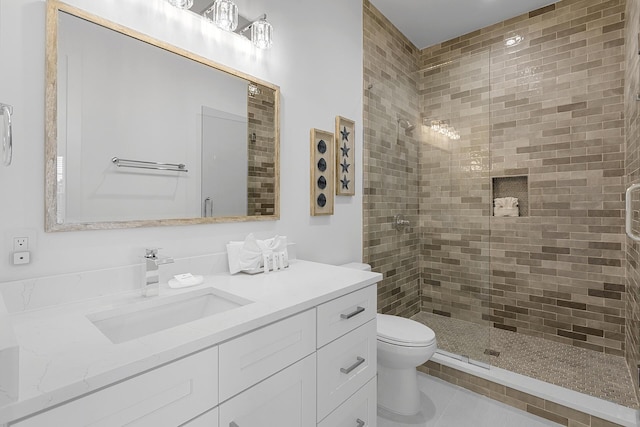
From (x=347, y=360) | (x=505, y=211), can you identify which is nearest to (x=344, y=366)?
(x=347, y=360)

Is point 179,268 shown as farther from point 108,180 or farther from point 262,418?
point 262,418

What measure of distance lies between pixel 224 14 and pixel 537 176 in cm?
Answer: 279

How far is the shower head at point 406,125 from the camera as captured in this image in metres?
2.92

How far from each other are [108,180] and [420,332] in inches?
73.2

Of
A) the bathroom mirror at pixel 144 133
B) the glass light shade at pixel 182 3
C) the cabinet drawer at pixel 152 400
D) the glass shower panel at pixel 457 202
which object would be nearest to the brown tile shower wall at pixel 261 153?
the bathroom mirror at pixel 144 133

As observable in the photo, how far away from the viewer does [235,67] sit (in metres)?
1.68

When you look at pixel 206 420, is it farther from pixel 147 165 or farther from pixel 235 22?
pixel 235 22

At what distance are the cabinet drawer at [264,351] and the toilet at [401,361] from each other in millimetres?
933

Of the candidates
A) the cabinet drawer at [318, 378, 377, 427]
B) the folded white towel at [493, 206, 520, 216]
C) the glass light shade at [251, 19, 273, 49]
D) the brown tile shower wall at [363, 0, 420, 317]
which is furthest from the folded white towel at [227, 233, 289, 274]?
the folded white towel at [493, 206, 520, 216]

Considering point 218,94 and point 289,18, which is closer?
point 218,94

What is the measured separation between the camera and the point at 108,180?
4.12 feet

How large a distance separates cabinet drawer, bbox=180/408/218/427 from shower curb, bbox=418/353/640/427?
194cm

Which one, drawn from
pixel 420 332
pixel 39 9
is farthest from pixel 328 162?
pixel 39 9

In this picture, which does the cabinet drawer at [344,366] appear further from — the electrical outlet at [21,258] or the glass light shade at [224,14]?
the glass light shade at [224,14]
